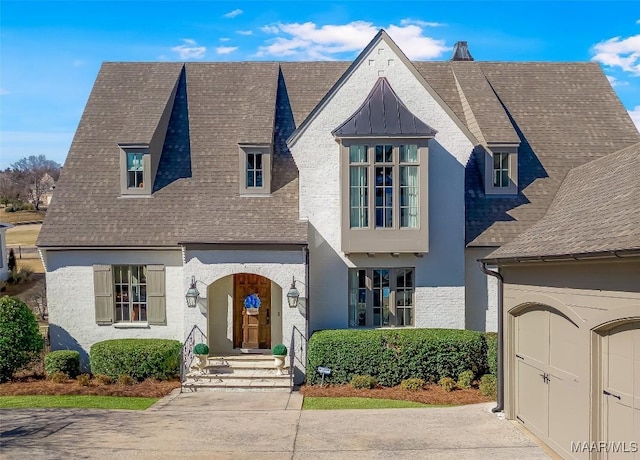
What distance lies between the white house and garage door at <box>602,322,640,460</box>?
749 cm

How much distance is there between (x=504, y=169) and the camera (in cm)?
1695

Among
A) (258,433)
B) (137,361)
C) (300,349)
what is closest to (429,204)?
(300,349)

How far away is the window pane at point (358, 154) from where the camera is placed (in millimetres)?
14805

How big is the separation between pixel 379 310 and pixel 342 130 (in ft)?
17.0

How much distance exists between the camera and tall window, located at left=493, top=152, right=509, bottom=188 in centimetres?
1692

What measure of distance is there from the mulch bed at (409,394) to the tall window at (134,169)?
8119mm

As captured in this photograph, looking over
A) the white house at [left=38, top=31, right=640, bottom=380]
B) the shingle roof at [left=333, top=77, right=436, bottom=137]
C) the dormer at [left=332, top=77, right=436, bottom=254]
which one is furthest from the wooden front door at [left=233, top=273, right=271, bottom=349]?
the shingle roof at [left=333, top=77, right=436, bottom=137]

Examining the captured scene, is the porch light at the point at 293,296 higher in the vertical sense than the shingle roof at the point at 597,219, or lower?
lower

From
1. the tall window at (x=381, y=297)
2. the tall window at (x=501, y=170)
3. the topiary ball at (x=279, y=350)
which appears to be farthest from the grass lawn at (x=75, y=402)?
the tall window at (x=501, y=170)

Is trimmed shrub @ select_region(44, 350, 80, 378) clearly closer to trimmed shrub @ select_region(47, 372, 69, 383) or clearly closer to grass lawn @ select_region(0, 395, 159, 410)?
trimmed shrub @ select_region(47, 372, 69, 383)

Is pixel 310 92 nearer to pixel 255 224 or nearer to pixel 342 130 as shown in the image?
pixel 342 130

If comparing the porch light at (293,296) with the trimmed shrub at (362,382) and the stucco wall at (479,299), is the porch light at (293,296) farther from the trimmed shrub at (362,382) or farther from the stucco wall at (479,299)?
the stucco wall at (479,299)

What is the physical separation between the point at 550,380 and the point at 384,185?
708 centimetres

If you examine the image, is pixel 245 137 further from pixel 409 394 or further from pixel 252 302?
pixel 409 394
